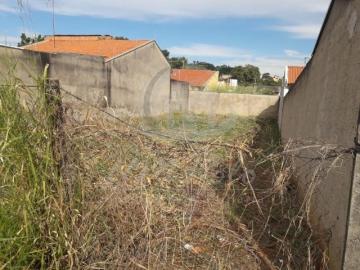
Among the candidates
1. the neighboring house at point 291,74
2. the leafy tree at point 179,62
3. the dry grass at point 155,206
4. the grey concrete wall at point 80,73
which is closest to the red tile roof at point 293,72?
the neighboring house at point 291,74

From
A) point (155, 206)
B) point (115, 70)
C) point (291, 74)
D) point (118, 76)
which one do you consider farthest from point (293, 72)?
point (155, 206)

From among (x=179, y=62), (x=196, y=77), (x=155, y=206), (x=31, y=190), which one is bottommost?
(x=155, y=206)

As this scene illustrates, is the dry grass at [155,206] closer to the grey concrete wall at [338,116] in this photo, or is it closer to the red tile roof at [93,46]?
the grey concrete wall at [338,116]

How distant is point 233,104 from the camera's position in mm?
29406

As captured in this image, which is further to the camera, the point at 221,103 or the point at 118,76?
the point at 221,103

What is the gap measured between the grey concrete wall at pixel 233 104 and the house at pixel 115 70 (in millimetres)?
3265

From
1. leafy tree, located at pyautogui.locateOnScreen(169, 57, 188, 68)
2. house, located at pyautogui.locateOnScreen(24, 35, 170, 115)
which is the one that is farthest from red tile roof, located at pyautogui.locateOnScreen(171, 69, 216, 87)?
house, located at pyautogui.locateOnScreen(24, 35, 170, 115)

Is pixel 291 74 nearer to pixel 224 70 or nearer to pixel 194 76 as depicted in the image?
pixel 194 76

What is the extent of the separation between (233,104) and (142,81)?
873cm

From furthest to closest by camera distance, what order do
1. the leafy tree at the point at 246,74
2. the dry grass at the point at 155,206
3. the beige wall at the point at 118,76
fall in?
the leafy tree at the point at 246,74
the beige wall at the point at 118,76
the dry grass at the point at 155,206

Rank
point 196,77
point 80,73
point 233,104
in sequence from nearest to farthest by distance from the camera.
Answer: point 80,73 < point 233,104 < point 196,77

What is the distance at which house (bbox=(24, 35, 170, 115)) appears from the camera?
1556 centimetres

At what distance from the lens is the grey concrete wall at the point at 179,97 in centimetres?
2814

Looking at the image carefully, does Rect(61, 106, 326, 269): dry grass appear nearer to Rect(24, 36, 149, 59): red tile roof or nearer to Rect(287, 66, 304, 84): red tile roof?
Rect(24, 36, 149, 59): red tile roof
